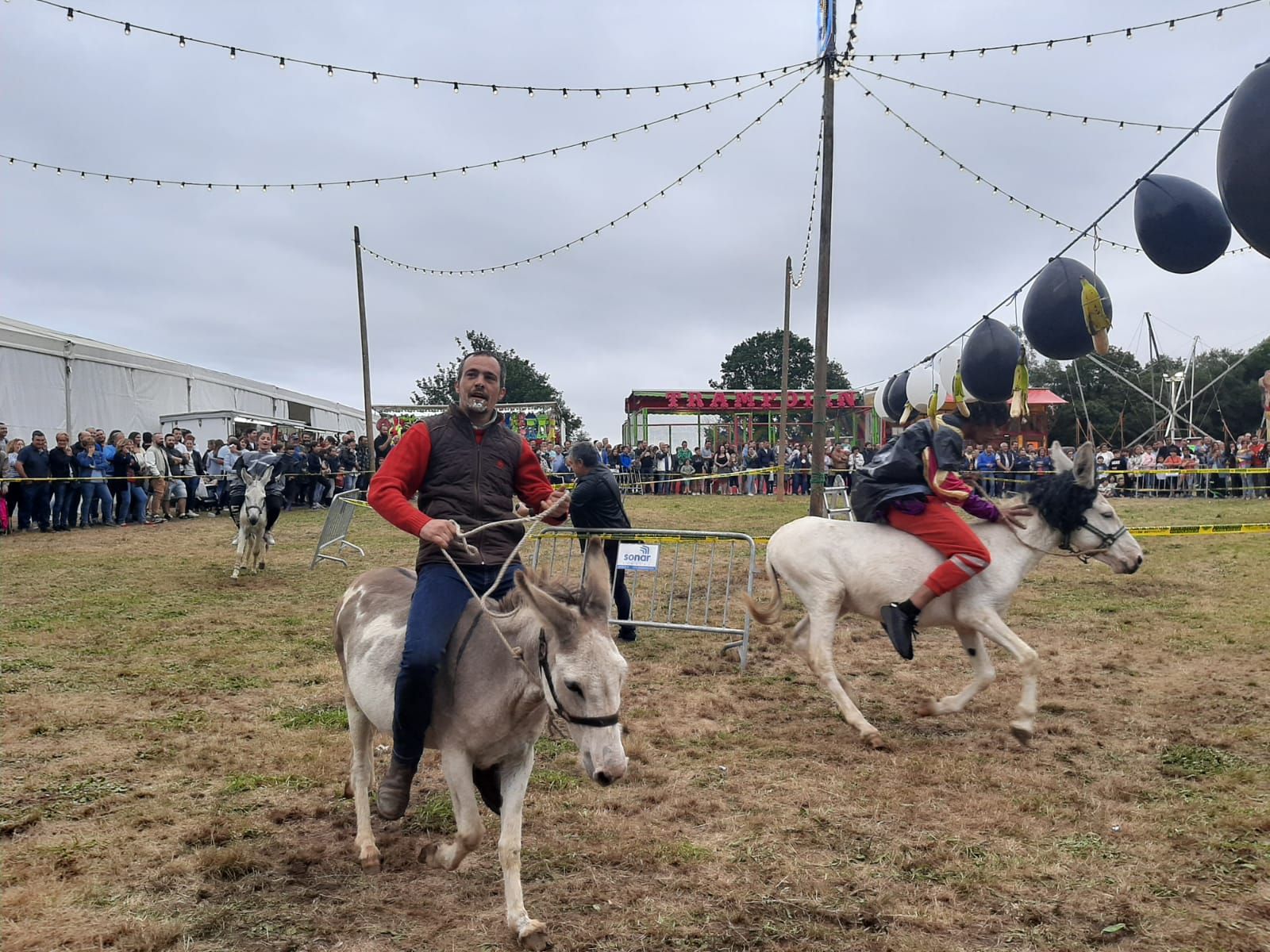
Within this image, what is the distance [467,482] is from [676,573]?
694 centimetres

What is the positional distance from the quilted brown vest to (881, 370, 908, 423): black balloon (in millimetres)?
13931

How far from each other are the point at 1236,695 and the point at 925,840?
4216 mm

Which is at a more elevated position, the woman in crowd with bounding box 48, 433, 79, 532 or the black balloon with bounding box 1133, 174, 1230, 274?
the black balloon with bounding box 1133, 174, 1230, 274

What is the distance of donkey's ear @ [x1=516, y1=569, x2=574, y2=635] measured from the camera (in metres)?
3.28

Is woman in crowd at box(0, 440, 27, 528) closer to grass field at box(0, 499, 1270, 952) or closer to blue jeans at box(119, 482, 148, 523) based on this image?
blue jeans at box(119, 482, 148, 523)

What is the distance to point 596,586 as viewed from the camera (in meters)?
3.39

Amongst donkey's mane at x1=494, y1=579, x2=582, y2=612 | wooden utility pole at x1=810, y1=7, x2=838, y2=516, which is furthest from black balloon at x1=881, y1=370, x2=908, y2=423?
donkey's mane at x1=494, y1=579, x2=582, y2=612

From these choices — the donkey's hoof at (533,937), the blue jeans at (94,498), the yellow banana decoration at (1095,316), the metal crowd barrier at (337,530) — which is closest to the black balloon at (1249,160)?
the yellow banana decoration at (1095,316)

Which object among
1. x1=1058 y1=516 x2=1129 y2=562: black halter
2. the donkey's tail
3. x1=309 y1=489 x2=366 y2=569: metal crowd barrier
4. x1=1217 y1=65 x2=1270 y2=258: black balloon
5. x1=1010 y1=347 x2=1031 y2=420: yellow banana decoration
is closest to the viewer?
x1=1217 y1=65 x2=1270 y2=258: black balloon

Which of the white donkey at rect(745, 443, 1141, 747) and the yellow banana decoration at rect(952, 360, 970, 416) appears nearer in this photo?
the white donkey at rect(745, 443, 1141, 747)

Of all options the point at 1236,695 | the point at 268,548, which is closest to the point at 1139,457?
the point at 1236,695

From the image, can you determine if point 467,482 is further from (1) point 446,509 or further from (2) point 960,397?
(2) point 960,397

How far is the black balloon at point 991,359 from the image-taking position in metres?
10.4

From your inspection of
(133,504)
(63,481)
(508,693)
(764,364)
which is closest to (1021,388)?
(508,693)
